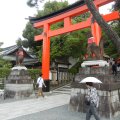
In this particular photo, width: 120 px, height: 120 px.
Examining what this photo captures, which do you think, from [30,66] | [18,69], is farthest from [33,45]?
[18,69]

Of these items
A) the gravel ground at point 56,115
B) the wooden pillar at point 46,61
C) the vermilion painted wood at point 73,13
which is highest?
the vermilion painted wood at point 73,13

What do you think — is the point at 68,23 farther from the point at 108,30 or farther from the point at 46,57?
the point at 108,30

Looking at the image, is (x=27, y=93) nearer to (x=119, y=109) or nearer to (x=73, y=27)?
(x=73, y=27)

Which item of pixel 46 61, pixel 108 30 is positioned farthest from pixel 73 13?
pixel 108 30

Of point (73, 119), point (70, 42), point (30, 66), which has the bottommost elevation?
point (73, 119)

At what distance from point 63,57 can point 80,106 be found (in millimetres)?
13188

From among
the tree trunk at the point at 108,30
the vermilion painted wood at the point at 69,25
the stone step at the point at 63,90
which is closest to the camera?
the tree trunk at the point at 108,30

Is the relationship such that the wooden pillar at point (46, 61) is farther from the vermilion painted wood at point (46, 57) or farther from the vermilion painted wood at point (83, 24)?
the vermilion painted wood at point (83, 24)

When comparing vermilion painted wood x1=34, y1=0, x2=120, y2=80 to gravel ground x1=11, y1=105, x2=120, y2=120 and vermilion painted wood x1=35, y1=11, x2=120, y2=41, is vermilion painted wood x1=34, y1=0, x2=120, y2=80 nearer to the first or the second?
vermilion painted wood x1=35, y1=11, x2=120, y2=41

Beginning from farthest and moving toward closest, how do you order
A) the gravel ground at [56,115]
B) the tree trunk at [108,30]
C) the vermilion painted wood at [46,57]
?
the vermilion painted wood at [46,57]
the gravel ground at [56,115]
the tree trunk at [108,30]

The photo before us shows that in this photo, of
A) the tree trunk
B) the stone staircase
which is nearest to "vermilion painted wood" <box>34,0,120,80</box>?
the stone staircase

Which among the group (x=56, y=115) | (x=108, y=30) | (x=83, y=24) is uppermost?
(x=83, y=24)

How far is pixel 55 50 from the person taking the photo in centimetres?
2189

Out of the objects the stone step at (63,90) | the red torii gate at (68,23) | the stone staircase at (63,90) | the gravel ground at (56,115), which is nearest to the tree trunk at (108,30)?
the gravel ground at (56,115)
